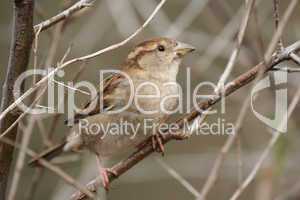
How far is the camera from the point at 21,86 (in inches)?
89.1

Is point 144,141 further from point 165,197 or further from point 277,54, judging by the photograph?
point 165,197

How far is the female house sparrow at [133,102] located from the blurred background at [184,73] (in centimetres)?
14

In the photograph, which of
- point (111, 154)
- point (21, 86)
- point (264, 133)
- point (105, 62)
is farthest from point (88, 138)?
point (105, 62)

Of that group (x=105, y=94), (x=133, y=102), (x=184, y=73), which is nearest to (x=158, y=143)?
(x=133, y=102)

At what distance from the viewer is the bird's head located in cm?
338

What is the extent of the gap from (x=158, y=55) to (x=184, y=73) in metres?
1.54

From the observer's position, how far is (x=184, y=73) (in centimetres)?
493

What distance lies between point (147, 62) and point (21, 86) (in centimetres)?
123

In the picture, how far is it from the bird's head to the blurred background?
32cm

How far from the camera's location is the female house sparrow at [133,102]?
3.08m

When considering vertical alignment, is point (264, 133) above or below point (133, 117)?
below

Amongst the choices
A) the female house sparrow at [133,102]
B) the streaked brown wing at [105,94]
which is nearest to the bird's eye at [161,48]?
the female house sparrow at [133,102]

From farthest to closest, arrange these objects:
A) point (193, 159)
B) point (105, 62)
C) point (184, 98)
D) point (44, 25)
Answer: point (105, 62) < point (193, 159) < point (184, 98) < point (44, 25)

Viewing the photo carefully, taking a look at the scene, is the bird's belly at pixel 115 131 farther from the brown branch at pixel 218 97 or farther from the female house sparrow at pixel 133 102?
the brown branch at pixel 218 97
